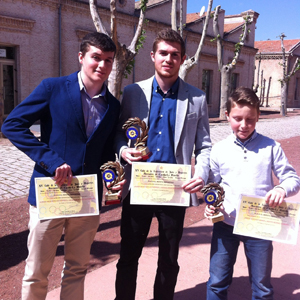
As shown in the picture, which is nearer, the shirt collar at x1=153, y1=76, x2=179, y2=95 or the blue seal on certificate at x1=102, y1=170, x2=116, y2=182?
the blue seal on certificate at x1=102, y1=170, x2=116, y2=182

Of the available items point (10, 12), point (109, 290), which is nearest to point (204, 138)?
point (109, 290)

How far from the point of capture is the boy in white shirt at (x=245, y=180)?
2447mm

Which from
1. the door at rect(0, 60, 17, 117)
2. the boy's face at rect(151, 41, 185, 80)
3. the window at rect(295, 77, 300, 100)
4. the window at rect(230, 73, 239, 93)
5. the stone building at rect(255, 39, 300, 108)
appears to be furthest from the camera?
the window at rect(295, 77, 300, 100)

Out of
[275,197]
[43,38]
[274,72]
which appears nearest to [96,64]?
[275,197]

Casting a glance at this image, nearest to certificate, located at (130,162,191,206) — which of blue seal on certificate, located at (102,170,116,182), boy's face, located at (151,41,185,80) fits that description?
blue seal on certificate, located at (102,170,116,182)

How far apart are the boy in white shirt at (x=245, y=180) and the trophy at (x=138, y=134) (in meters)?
→ 0.58

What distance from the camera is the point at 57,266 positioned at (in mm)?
3678

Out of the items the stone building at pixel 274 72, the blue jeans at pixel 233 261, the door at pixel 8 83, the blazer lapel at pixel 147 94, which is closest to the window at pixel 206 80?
the door at pixel 8 83

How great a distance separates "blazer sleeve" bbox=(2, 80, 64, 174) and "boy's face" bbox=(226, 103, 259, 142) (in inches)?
49.5

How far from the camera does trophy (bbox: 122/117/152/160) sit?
2419 mm

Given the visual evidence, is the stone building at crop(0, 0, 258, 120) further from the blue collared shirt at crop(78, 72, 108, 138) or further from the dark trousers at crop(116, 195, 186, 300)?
the dark trousers at crop(116, 195, 186, 300)

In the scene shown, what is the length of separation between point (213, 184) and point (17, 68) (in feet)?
47.8

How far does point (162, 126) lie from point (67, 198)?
0.85m

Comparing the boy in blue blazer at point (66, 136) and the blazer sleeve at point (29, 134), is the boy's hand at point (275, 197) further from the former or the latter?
the blazer sleeve at point (29, 134)
